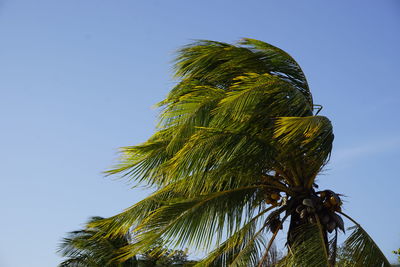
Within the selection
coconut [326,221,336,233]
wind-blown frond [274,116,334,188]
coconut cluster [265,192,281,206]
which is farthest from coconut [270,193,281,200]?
coconut [326,221,336,233]

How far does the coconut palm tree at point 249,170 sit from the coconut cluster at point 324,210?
0.04ft

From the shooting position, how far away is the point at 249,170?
27.7 ft

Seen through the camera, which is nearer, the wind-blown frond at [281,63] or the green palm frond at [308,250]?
the green palm frond at [308,250]

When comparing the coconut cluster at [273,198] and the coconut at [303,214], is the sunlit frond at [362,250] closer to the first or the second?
the coconut at [303,214]

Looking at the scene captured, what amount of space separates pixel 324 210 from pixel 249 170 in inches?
47.2

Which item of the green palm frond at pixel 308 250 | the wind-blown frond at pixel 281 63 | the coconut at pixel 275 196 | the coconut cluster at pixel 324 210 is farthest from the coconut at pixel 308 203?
the wind-blown frond at pixel 281 63

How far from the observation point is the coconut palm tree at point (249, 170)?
809 centimetres

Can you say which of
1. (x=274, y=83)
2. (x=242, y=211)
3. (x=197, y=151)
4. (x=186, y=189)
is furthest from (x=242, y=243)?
(x=274, y=83)

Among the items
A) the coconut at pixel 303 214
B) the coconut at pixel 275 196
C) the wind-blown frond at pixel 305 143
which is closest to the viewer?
the wind-blown frond at pixel 305 143

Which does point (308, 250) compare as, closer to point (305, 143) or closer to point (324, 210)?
point (324, 210)

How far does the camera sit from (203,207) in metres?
8.59

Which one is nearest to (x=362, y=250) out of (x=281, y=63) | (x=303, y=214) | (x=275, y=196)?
(x=303, y=214)

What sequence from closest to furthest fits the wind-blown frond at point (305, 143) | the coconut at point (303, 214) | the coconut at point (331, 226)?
the wind-blown frond at point (305, 143)
the coconut at point (331, 226)
the coconut at point (303, 214)

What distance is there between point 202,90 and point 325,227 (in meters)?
2.59
